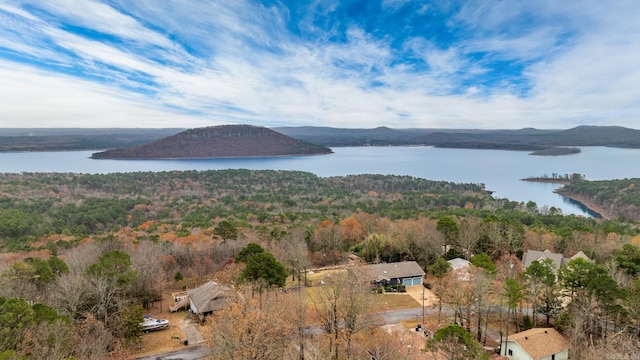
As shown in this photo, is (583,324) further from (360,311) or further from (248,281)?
(248,281)

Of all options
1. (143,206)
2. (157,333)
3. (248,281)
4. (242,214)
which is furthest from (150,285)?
(143,206)

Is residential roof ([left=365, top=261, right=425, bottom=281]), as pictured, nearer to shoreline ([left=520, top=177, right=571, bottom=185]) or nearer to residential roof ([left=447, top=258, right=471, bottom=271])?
residential roof ([left=447, top=258, right=471, bottom=271])

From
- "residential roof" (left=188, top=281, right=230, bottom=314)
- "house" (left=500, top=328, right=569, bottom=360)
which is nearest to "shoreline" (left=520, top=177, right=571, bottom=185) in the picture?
"house" (left=500, top=328, right=569, bottom=360)

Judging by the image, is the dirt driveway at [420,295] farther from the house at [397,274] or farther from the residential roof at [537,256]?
the residential roof at [537,256]

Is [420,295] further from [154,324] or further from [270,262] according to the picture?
[154,324]

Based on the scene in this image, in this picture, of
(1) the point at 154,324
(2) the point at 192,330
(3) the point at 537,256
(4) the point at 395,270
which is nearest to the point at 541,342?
(4) the point at 395,270

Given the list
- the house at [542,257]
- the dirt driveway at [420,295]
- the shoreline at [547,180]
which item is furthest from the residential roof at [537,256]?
the shoreline at [547,180]
